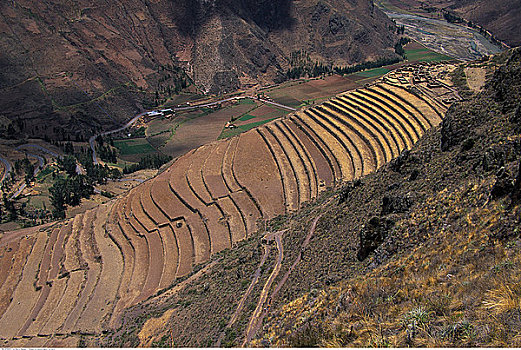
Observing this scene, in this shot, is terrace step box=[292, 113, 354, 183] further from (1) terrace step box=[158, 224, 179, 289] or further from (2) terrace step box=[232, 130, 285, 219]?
(1) terrace step box=[158, 224, 179, 289]

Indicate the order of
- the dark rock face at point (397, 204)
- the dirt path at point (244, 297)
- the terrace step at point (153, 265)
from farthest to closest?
1. the terrace step at point (153, 265)
2. the dirt path at point (244, 297)
3. the dark rock face at point (397, 204)

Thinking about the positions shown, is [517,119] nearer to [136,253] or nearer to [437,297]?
[437,297]

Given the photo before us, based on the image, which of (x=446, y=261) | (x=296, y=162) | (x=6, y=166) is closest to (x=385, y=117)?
(x=296, y=162)

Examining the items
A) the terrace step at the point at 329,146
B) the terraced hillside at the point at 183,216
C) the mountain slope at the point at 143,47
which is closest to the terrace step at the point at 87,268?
the terraced hillside at the point at 183,216

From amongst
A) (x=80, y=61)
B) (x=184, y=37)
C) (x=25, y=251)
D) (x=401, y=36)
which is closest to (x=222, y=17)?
(x=184, y=37)

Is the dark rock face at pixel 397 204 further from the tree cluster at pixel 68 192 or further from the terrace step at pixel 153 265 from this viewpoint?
the tree cluster at pixel 68 192

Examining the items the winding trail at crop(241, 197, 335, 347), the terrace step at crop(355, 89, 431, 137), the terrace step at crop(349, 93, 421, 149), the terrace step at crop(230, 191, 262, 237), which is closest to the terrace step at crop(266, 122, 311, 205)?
the terrace step at crop(230, 191, 262, 237)
